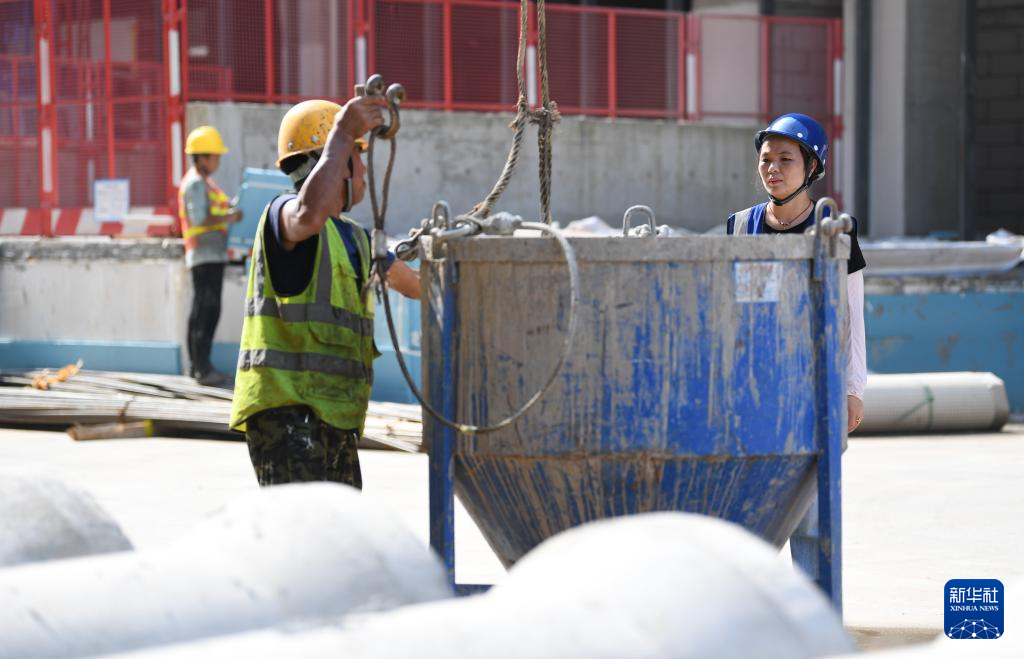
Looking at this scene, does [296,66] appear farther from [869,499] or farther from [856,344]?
[856,344]

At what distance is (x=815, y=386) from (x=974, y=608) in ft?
5.49

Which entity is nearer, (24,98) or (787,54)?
(24,98)

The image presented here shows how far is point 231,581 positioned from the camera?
102 inches

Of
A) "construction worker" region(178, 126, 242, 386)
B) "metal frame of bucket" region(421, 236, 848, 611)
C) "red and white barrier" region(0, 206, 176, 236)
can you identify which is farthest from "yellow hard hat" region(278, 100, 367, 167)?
"red and white barrier" region(0, 206, 176, 236)

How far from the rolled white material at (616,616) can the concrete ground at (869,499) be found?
2.41 metres

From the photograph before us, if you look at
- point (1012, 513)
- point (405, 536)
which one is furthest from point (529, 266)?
point (1012, 513)

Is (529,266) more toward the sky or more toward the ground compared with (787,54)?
more toward the ground

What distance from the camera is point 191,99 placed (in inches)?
499

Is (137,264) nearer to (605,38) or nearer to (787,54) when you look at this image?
(605,38)

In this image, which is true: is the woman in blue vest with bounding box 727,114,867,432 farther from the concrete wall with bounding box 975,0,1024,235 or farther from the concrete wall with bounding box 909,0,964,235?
the concrete wall with bounding box 975,0,1024,235

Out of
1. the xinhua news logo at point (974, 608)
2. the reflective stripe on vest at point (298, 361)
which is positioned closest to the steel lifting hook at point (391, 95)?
the reflective stripe on vest at point (298, 361)

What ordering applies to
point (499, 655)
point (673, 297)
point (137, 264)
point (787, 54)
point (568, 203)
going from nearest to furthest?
1. point (499, 655)
2. point (673, 297)
3. point (137, 264)
4. point (568, 203)
5. point (787, 54)

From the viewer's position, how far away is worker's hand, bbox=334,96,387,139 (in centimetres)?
380

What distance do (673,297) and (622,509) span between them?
593 mm
